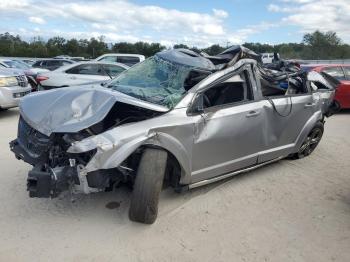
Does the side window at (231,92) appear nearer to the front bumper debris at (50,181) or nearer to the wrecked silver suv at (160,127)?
the wrecked silver suv at (160,127)

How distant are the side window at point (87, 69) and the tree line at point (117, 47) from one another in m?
29.1

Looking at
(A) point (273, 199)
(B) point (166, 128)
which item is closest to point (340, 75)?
(A) point (273, 199)

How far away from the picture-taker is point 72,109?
401cm

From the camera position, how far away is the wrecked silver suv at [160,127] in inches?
145

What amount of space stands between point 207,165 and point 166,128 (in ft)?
2.60

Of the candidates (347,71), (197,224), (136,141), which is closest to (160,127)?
(136,141)

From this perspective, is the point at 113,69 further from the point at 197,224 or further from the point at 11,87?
the point at 197,224

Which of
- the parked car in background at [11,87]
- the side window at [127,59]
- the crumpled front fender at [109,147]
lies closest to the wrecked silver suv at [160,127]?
the crumpled front fender at [109,147]

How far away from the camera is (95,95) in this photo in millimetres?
4199

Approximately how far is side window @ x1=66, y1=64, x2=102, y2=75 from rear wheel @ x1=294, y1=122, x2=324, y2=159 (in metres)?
7.05

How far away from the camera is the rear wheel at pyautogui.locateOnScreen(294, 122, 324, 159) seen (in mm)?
6230

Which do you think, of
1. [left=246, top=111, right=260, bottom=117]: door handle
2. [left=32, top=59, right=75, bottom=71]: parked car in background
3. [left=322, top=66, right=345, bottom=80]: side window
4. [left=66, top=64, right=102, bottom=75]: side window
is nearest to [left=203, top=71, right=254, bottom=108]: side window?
[left=246, top=111, right=260, bottom=117]: door handle

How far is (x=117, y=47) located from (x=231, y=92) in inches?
1769

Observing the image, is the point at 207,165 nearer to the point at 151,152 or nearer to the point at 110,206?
the point at 151,152
